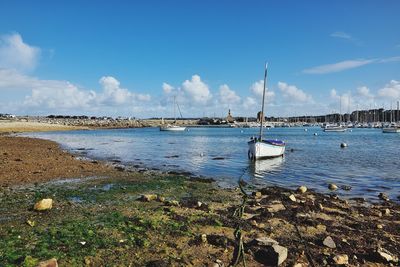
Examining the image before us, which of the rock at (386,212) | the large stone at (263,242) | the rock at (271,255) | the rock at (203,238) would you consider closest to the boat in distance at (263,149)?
the rock at (386,212)

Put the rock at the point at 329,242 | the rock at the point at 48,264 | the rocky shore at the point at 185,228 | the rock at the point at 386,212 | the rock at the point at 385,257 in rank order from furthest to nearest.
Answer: the rock at the point at 386,212 < the rock at the point at 329,242 < the rock at the point at 385,257 < the rocky shore at the point at 185,228 < the rock at the point at 48,264

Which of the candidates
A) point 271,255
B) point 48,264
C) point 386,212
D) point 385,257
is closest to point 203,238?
point 271,255

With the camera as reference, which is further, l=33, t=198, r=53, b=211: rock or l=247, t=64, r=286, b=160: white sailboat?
l=247, t=64, r=286, b=160: white sailboat

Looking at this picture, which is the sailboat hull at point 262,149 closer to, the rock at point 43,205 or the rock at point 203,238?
the rock at point 43,205

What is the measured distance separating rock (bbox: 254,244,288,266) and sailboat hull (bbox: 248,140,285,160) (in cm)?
3266

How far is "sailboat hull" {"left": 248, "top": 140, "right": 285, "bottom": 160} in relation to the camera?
139 feet

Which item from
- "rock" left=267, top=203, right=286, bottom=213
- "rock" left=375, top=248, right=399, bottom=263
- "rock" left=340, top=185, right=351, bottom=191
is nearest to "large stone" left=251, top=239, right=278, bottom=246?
"rock" left=375, top=248, right=399, bottom=263

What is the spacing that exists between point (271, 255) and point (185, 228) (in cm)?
330

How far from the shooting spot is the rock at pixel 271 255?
31.5ft

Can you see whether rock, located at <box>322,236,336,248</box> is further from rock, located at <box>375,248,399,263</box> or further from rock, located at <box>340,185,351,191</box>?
rock, located at <box>340,185,351,191</box>

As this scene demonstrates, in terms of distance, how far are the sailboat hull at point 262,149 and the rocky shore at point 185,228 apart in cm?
2239

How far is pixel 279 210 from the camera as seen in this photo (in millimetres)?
15391

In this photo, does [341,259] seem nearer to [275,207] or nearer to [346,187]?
[275,207]

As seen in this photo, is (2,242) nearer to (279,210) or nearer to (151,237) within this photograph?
(151,237)
